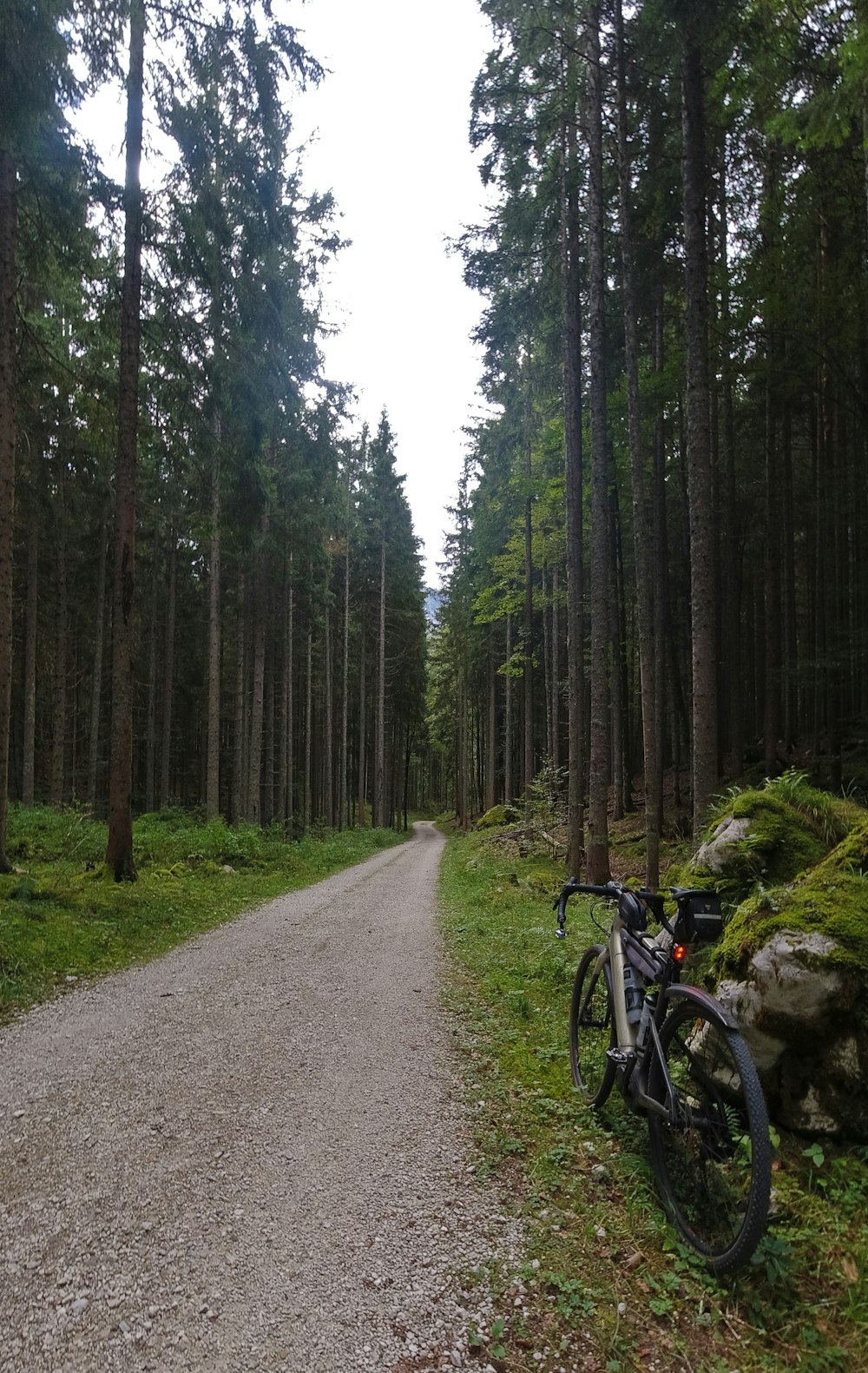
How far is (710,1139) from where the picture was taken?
2.65 meters

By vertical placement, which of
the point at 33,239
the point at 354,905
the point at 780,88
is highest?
Answer: the point at 780,88

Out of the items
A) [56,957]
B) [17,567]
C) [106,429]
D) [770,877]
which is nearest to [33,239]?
[106,429]

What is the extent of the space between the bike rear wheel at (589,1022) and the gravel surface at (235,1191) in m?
0.85

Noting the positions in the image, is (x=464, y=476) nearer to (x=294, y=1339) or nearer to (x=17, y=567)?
(x=17, y=567)

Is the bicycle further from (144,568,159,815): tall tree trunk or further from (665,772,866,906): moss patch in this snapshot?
(144,568,159,815): tall tree trunk

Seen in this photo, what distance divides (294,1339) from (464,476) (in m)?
33.2

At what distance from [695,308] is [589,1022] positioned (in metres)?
8.74

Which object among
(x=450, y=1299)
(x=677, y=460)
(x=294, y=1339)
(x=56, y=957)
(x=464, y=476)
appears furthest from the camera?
(x=464, y=476)

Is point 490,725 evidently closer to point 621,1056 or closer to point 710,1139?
point 621,1056

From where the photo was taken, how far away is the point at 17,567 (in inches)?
868

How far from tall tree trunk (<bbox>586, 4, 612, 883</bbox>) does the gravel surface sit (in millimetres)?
5926

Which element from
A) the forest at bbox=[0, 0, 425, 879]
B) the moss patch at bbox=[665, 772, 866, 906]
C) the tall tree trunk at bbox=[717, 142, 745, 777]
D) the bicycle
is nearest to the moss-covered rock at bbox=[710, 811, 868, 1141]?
the bicycle

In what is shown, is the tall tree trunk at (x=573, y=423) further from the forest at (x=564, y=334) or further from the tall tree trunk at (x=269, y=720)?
the tall tree trunk at (x=269, y=720)

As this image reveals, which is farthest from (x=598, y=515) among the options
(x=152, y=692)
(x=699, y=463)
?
(x=152, y=692)
